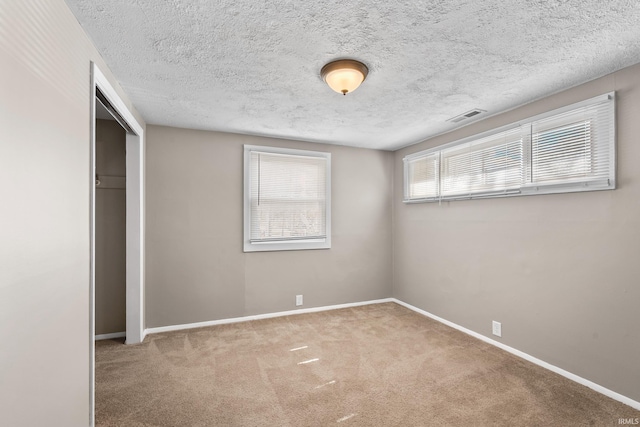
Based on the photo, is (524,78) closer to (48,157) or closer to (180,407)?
(48,157)

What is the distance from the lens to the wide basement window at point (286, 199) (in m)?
4.00

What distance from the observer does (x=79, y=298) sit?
1706 millimetres

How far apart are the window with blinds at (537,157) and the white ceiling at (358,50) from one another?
28cm

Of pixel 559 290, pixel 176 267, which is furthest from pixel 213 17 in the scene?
pixel 559 290

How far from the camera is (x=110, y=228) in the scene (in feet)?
11.4

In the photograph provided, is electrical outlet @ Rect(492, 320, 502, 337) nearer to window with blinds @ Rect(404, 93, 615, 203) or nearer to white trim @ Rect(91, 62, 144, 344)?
window with blinds @ Rect(404, 93, 615, 203)

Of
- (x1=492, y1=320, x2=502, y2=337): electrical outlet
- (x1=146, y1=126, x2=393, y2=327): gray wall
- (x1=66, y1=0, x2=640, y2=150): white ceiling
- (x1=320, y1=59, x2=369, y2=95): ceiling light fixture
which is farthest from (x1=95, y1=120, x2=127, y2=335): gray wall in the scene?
(x1=492, y1=320, x2=502, y2=337): electrical outlet

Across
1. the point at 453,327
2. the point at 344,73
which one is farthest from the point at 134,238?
the point at 453,327

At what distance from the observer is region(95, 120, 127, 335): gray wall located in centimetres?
343

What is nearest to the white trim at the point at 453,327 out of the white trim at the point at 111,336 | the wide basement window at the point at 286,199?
the white trim at the point at 111,336

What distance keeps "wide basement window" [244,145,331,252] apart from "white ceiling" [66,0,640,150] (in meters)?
1.01

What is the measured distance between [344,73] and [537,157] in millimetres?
2025

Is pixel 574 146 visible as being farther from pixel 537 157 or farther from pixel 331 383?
pixel 331 383

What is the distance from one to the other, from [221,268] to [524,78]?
373 cm
